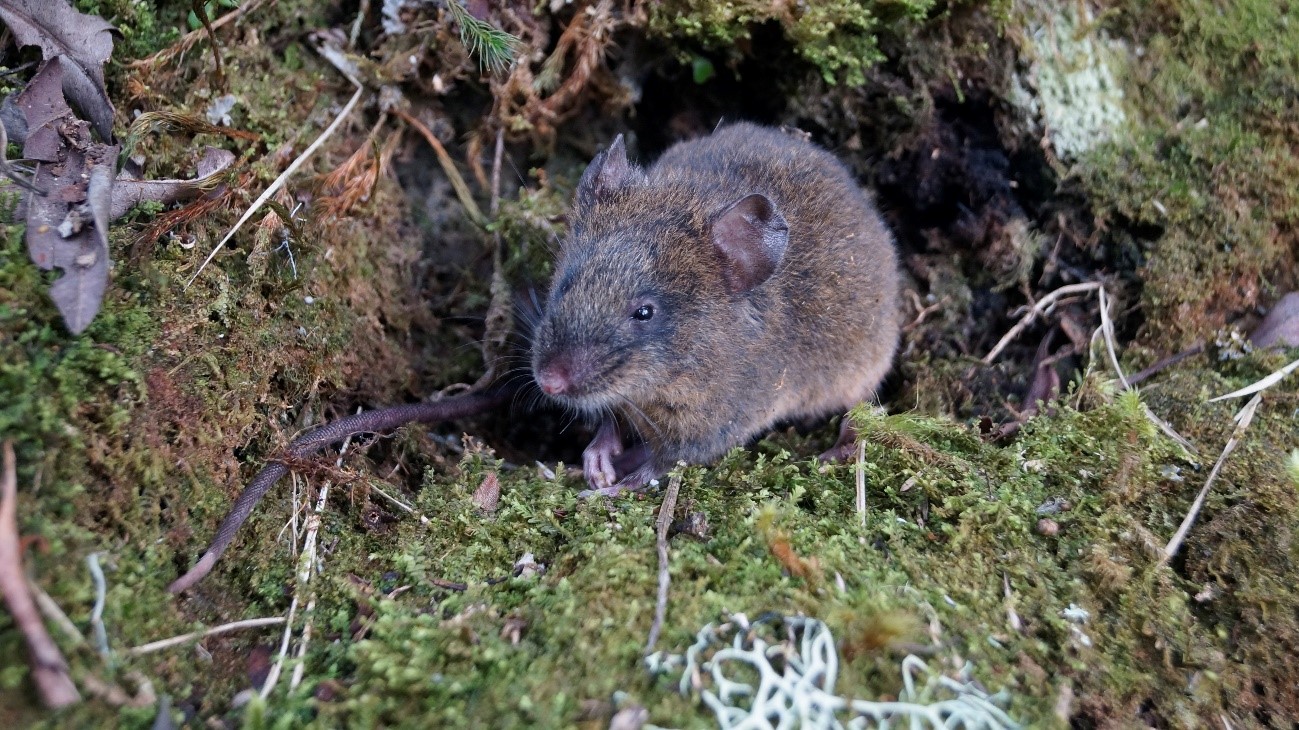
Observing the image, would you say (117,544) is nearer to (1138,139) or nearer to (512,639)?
(512,639)

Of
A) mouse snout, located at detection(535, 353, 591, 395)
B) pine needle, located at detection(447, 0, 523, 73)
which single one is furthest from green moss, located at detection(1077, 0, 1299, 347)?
pine needle, located at detection(447, 0, 523, 73)

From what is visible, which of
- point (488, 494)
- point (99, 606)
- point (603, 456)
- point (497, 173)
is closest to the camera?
point (99, 606)

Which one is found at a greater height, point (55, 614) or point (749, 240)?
point (749, 240)

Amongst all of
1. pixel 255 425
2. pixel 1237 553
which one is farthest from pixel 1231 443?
pixel 255 425

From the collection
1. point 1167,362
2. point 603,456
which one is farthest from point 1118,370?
point 603,456

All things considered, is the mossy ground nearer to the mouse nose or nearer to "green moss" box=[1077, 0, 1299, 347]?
"green moss" box=[1077, 0, 1299, 347]

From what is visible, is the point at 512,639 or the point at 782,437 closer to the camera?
the point at 512,639

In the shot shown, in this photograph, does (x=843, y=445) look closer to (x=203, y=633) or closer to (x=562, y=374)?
(x=562, y=374)

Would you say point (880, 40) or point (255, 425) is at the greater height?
point (880, 40)
